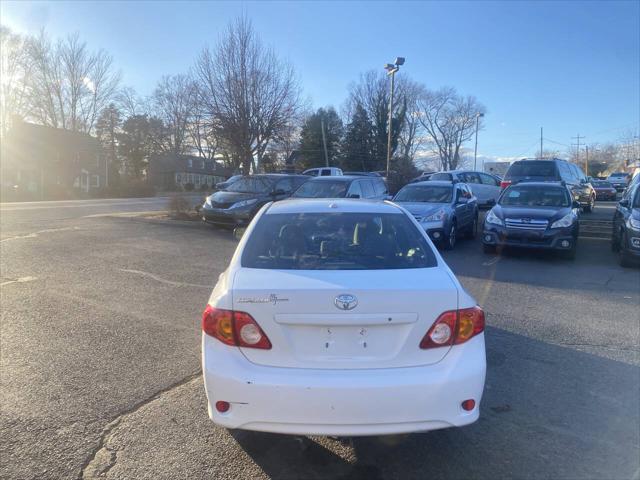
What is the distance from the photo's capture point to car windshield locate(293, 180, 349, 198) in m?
13.6

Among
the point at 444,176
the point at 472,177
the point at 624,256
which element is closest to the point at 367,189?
the point at 624,256

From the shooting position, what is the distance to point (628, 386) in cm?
454

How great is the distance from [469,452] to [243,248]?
2074mm

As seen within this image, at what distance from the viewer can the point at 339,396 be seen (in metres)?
2.86

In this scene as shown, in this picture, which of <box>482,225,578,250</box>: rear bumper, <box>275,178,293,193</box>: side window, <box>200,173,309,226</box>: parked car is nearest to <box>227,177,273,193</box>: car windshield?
<box>200,173,309,226</box>: parked car

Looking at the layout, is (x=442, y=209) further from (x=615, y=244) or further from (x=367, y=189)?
(x=615, y=244)

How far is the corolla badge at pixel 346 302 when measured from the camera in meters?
2.94

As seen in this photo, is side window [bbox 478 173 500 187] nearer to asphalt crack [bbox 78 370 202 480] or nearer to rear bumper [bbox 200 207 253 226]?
rear bumper [bbox 200 207 253 226]

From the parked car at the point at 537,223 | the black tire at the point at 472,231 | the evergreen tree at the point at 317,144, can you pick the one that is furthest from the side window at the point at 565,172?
the evergreen tree at the point at 317,144

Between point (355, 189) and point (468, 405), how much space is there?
11.0m

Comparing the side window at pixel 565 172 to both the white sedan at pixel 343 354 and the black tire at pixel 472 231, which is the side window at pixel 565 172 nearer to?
the black tire at pixel 472 231

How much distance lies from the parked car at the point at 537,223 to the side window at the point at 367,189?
12.7 feet

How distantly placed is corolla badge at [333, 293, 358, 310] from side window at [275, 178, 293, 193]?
1310 cm

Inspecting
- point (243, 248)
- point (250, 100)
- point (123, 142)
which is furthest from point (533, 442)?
point (123, 142)
